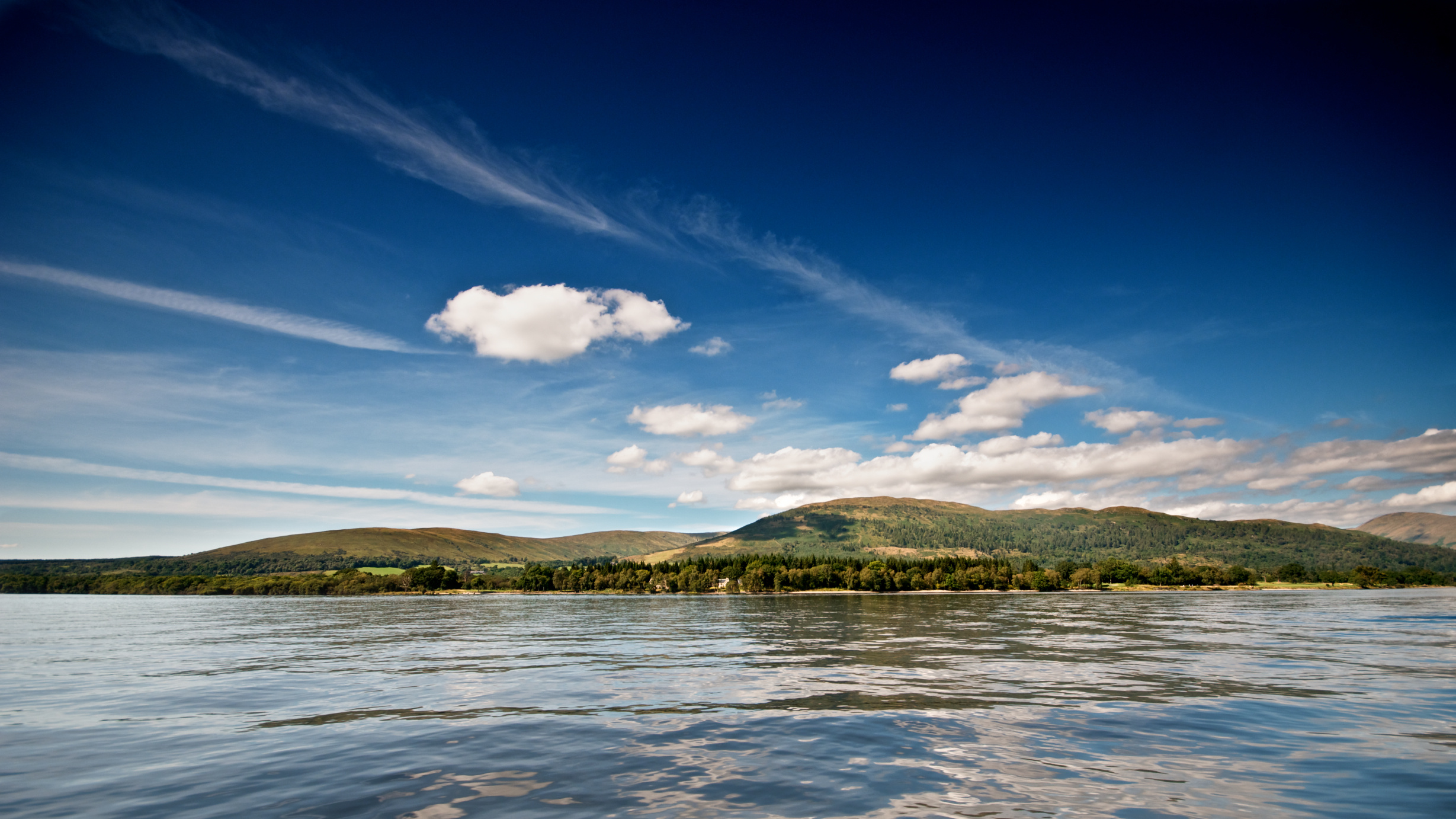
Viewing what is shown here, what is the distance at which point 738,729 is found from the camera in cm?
2227

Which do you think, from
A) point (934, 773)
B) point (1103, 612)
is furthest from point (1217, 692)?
point (1103, 612)

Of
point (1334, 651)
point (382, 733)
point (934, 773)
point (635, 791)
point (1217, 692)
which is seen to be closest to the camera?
point (635, 791)

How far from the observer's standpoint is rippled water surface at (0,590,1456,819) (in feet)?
48.9

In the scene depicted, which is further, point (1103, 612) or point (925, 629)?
point (1103, 612)

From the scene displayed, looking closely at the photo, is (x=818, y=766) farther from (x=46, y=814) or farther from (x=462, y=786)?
(x=46, y=814)

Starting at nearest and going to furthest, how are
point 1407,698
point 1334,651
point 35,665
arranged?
point 1407,698, point 35,665, point 1334,651

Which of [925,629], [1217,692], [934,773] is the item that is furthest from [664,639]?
[934,773]

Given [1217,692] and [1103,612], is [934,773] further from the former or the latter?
[1103,612]

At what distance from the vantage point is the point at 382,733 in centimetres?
2172

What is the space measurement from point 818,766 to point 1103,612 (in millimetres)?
107122

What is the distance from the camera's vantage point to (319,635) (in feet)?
222

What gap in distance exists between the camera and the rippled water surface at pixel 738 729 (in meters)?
14.9

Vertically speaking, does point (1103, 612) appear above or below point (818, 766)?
below

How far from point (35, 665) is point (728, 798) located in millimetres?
53466
